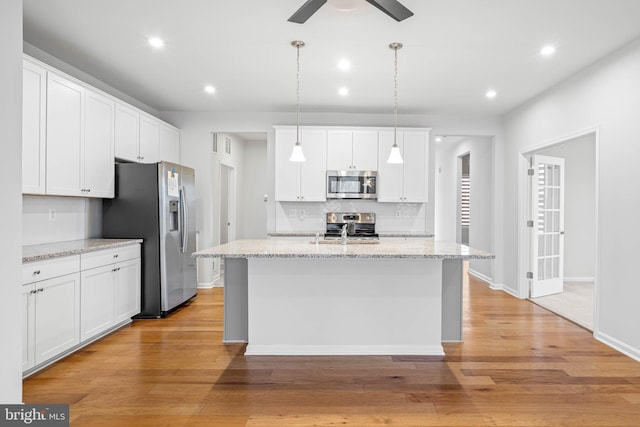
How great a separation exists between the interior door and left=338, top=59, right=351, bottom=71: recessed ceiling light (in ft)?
9.64

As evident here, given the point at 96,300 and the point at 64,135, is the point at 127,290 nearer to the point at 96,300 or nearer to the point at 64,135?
the point at 96,300

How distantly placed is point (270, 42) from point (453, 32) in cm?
151

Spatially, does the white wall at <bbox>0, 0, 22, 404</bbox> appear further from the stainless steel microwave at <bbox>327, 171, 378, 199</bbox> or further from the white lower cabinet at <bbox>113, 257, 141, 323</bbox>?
the stainless steel microwave at <bbox>327, 171, 378, 199</bbox>

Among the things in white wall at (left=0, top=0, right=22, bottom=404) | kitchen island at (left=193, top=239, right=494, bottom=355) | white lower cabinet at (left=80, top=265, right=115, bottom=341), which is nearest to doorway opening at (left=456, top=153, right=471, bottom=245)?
kitchen island at (left=193, top=239, right=494, bottom=355)

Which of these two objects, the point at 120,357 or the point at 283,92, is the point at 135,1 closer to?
the point at 283,92

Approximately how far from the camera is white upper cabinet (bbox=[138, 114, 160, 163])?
441cm

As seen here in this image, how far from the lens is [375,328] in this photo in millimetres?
3055

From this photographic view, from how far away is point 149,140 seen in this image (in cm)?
458

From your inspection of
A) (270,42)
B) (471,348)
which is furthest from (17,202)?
(471,348)

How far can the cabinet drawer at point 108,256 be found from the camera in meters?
3.22

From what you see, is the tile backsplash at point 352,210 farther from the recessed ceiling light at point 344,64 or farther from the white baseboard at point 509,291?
the recessed ceiling light at point 344,64

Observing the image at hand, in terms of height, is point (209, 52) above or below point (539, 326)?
above

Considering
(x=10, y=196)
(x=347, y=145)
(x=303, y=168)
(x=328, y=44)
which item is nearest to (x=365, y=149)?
(x=347, y=145)

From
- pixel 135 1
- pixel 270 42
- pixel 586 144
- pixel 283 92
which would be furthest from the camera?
pixel 586 144
